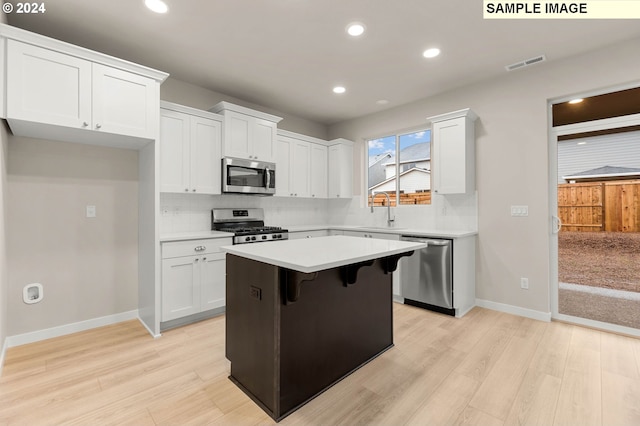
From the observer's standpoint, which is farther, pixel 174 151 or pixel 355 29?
pixel 174 151

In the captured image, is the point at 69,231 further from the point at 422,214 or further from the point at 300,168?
the point at 422,214

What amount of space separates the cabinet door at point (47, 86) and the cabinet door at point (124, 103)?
0.25 feet

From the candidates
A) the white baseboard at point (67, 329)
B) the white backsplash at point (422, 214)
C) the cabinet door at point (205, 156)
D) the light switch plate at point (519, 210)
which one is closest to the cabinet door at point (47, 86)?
the cabinet door at point (205, 156)

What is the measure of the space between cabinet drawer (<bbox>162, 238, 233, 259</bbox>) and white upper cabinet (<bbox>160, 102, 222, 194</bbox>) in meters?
0.66

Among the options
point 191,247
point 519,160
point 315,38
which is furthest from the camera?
point 519,160

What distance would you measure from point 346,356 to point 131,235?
2644 mm

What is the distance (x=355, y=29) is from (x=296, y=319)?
8.02 ft

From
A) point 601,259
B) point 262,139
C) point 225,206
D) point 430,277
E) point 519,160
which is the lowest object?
point 430,277

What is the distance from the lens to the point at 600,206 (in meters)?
3.11

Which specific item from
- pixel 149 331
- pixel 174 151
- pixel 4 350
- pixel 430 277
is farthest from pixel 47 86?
pixel 430 277

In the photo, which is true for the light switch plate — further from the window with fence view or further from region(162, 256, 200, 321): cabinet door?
region(162, 256, 200, 321): cabinet door

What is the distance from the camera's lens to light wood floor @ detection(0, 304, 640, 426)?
5.78ft

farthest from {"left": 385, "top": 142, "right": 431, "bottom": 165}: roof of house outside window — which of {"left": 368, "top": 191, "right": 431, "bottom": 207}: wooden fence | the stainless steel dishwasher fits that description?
the stainless steel dishwasher

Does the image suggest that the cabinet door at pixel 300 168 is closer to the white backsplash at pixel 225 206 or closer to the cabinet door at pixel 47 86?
the white backsplash at pixel 225 206
